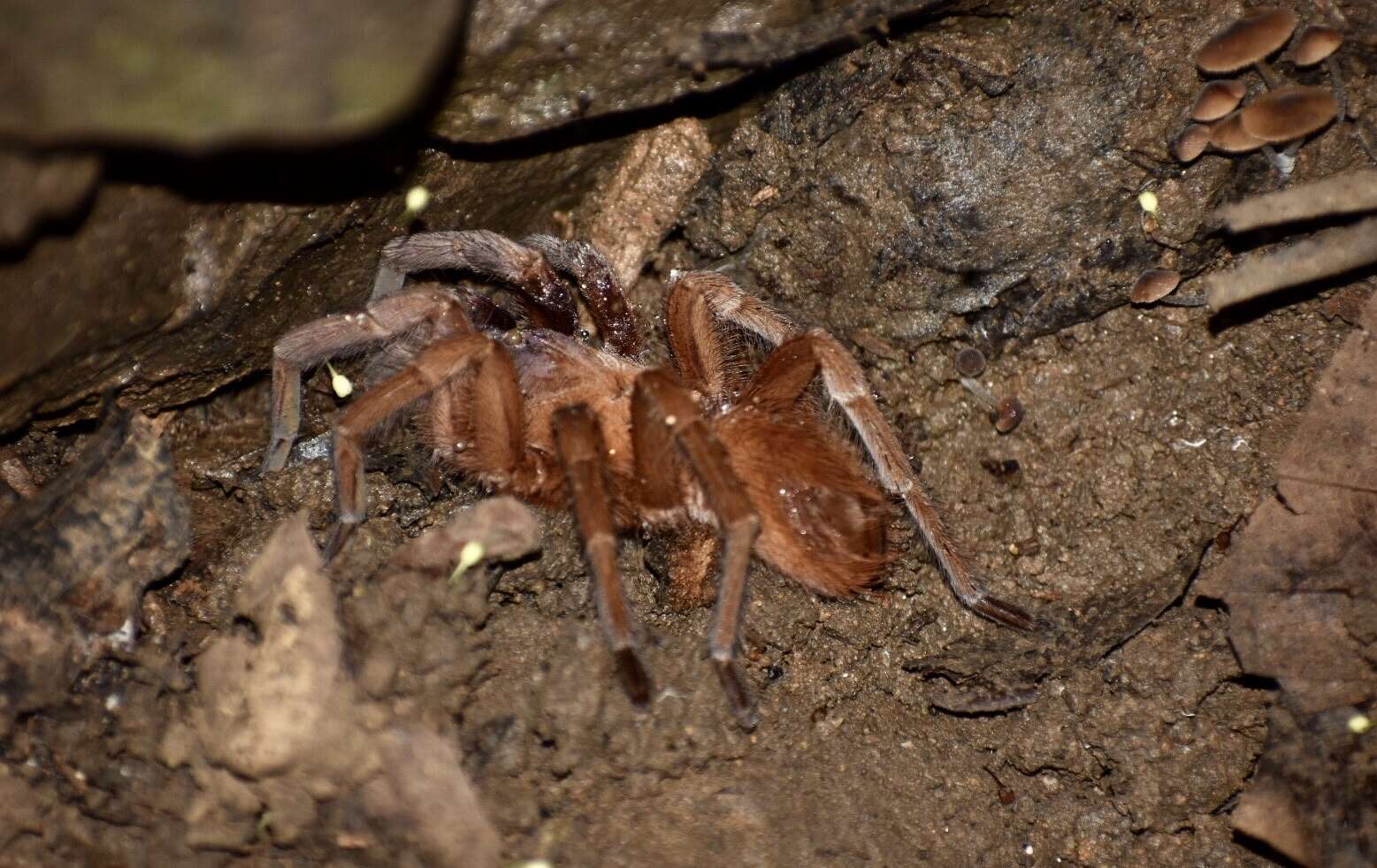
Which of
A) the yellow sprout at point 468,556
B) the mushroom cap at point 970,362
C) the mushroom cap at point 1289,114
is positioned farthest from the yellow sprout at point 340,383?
the mushroom cap at point 1289,114

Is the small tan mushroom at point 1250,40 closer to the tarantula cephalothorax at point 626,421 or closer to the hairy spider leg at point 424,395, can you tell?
the tarantula cephalothorax at point 626,421

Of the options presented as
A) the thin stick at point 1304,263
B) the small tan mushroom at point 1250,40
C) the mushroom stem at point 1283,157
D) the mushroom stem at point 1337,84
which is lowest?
the thin stick at point 1304,263

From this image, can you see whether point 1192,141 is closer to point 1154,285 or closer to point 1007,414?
point 1154,285

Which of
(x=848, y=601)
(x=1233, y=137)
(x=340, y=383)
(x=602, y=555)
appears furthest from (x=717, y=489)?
(x=1233, y=137)

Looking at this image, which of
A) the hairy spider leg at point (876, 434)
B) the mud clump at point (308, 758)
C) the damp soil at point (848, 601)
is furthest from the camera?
the hairy spider leg at point (876, 434)

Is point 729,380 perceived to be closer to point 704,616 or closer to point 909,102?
point 704,616

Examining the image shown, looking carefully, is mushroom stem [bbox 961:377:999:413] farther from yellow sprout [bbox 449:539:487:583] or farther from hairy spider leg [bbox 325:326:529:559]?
yellow sprout [bbox 449:539:487:583]
